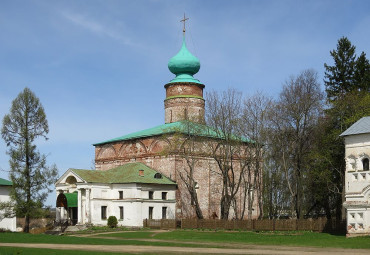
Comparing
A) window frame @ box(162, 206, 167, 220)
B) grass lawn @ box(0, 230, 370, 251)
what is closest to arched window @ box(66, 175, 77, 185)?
window frame @ box(162, 206, 167, 220)

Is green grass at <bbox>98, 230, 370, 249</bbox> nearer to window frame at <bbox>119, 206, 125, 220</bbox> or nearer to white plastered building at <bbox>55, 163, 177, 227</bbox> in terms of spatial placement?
white plastered building at <bbox>55, 163, 177, 227</bbox>

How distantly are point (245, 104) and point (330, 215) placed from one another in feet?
41.7

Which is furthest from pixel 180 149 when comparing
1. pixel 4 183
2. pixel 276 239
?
pixel 276 239

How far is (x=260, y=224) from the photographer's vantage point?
39.2 meters

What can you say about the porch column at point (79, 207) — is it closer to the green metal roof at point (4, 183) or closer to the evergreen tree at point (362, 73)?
the green metal roof at point (4, 183)

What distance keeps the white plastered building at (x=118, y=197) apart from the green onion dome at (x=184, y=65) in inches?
400

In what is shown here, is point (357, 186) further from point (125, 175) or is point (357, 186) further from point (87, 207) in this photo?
point (87, 207)

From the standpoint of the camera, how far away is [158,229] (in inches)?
1640

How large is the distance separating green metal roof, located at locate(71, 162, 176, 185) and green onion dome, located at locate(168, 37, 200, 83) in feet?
32.1

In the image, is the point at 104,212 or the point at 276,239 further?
the point at 104,212

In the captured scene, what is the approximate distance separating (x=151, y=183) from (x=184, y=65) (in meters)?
12.6

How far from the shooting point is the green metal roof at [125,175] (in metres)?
43.8

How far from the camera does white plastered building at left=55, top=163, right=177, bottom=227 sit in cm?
4316

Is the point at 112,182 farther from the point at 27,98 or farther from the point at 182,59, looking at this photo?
the point at 182,59
